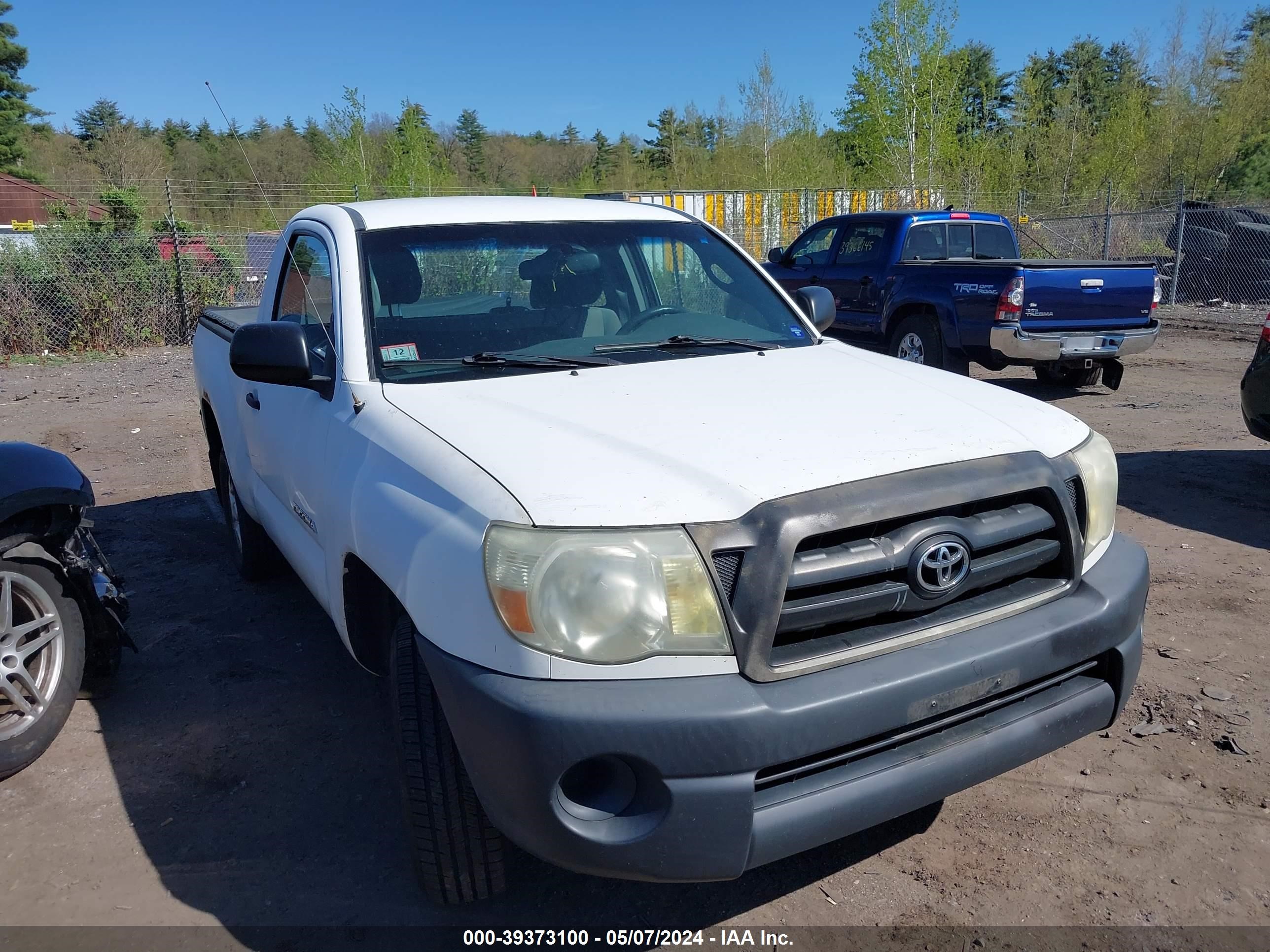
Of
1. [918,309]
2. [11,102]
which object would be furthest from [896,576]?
[11,102]

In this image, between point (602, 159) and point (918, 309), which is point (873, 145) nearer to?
point (918, 309)

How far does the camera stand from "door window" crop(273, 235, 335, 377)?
3.22 meters

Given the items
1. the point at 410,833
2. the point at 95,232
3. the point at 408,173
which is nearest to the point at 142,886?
the point at 410,833

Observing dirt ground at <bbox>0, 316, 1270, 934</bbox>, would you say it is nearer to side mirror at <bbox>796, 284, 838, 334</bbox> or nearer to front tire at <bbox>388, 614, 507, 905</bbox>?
front tire at <bbox>388, 614, 507, 905</bbox>

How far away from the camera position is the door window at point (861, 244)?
10758mm

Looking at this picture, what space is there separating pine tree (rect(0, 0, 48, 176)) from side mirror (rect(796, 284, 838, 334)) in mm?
53096

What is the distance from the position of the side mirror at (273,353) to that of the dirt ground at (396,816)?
1.33 m

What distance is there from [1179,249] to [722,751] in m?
18.6

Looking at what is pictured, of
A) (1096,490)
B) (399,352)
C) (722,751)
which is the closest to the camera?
(722,751)

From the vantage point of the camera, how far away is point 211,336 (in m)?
5.25

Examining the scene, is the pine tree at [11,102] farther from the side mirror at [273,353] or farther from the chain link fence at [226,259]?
the side mirror at [273,353]

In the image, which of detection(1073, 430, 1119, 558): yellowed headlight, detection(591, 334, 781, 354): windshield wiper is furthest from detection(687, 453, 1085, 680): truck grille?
detection(591, 334, 781, 354): windshield wiper

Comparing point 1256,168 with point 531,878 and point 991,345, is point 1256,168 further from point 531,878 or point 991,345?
point 531,878

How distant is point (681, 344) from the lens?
3457mm
